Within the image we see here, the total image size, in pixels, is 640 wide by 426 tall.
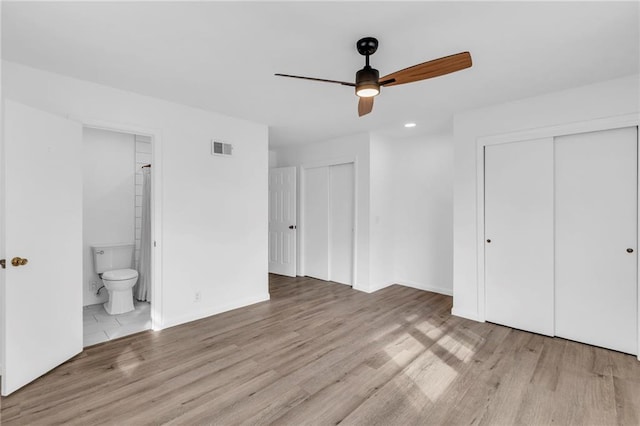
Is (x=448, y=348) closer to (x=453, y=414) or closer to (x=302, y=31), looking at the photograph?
(x=453, y=414)

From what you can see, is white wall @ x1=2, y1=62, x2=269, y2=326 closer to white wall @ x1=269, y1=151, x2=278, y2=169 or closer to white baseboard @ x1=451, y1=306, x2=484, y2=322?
white wall @ x1=269, y1=151, x2=278, y2=169

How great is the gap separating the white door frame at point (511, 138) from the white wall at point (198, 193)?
102 inches

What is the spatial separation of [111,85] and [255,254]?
2362 mm

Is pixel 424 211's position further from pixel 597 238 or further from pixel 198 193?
pixel 198 193

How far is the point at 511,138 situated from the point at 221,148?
316 centimetres

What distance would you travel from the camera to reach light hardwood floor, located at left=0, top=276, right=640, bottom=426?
1.90 metres

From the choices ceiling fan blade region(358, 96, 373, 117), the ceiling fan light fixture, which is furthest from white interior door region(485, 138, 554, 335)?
the ceiling fan light fixture

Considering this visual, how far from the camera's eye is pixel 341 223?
16.5 feet

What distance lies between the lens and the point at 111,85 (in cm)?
280

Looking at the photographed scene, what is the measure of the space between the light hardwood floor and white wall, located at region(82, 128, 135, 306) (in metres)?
1.69

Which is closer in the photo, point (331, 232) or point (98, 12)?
point (98, 12)

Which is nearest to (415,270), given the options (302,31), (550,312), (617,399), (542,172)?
(550,312)

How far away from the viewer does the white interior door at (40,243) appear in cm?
211

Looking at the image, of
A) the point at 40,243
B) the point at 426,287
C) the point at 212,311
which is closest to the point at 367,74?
the point at 40,243
